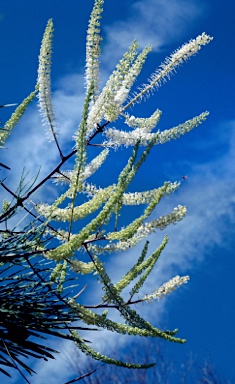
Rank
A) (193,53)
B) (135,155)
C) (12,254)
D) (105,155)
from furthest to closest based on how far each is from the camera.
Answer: (105,155)
(193,53)
(12,254)
(135,155)

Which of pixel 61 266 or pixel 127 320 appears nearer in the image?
pixel 127 320

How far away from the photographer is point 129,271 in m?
1.69

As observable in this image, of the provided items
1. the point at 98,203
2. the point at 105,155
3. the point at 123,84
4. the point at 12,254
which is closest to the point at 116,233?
the point at 98,203

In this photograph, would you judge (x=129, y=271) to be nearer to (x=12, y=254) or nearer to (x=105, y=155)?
(x=12, y=254)

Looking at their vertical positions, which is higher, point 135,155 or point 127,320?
point 135,155

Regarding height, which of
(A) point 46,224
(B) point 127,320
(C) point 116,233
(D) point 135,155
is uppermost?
(A) point 46,224

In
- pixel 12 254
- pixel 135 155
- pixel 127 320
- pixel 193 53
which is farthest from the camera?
pixel 193 53

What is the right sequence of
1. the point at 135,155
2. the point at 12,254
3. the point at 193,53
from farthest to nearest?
the point at 193,53 < the point at 12,254 < the point at 135,155

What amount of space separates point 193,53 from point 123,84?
318 mm

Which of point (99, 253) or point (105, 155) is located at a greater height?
point (105, 155)

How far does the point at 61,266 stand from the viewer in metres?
1.69

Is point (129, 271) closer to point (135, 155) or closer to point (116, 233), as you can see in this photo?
point (116, 233)

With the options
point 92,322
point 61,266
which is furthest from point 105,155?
point 92,322

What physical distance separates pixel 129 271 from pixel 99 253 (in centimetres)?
13
